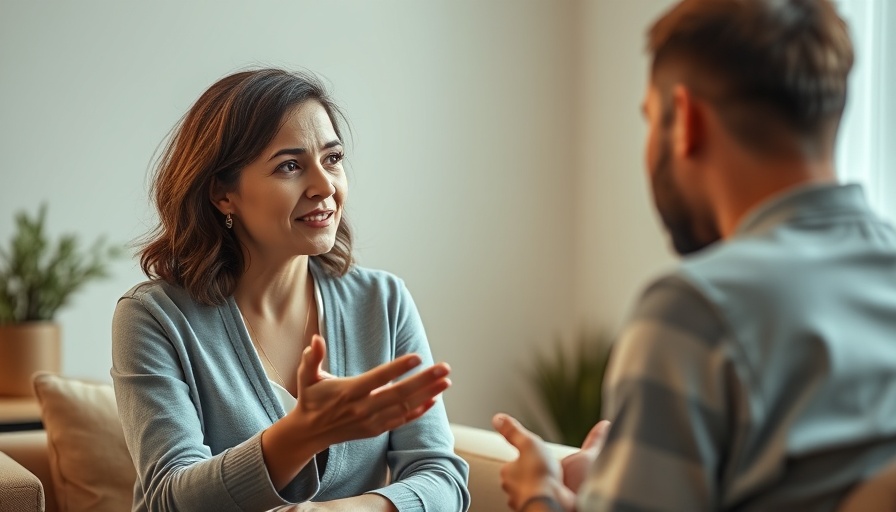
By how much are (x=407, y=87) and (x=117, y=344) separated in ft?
6.99

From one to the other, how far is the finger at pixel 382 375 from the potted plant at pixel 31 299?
1.80 meters

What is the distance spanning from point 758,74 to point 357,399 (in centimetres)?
71

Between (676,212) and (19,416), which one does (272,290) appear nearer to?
(19,416)

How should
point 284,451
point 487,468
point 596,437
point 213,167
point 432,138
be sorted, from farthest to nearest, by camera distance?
point 432,138
point 487,468
point 213,167
point 284,451
point 596,437

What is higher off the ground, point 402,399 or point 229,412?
point 402,399

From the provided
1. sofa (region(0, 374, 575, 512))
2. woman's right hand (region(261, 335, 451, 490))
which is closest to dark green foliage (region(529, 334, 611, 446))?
sofa (region(0, 374, 575, 512))

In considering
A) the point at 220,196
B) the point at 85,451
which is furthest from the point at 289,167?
the point at 85,451

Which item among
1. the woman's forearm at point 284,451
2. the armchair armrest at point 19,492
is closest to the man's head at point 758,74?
the woman's forearm at point 284,451

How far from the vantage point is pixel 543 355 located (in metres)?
4.14

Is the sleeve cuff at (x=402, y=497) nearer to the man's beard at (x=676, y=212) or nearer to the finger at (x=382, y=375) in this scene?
the finger at (x=382, y=375)

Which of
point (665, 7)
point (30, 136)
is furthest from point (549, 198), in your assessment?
point (30, 136)

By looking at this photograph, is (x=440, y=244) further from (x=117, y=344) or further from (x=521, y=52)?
(x=117, y=344)

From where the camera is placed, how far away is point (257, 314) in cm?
201

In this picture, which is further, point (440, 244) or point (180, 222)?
point (440, 244)
